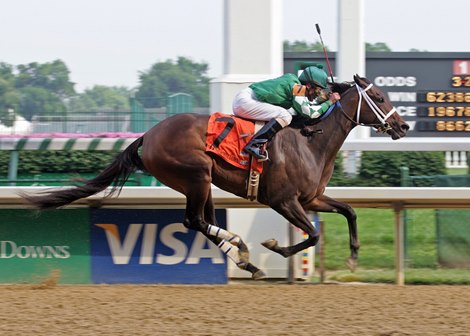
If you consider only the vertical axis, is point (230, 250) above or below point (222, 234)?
below

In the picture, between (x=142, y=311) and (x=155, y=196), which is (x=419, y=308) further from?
(x=155, y=196)

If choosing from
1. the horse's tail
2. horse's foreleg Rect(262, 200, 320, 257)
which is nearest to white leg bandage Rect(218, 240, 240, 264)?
horse's foreleg Rect(262, 200, 320, 257)

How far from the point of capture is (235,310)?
611 centimetres

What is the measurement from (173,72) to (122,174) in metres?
41.1

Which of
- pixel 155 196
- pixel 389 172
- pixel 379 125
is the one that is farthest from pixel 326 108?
pixel 389 172

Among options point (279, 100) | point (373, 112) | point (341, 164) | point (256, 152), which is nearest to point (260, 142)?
point (256, 152)

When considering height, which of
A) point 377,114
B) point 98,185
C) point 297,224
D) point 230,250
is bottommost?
point 230,250

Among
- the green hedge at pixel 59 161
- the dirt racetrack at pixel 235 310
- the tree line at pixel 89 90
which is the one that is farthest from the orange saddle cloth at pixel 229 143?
the tree line at pixel 89 90

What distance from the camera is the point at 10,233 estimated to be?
784 cm

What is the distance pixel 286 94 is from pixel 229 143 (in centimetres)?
64

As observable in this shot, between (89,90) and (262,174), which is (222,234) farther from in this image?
(89,90)

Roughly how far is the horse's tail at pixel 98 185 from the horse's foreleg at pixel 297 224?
4.19ft

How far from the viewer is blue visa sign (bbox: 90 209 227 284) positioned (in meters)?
7.78

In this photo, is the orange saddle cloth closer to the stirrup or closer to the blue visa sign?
the stirrup
